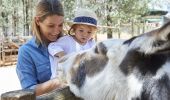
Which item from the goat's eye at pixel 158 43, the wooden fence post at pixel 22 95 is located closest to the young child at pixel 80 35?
the wooden fence post at pixel 22 95

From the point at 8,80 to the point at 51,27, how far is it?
8.08 metres

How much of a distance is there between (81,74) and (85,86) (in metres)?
0.03

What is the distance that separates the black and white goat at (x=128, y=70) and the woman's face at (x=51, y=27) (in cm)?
99

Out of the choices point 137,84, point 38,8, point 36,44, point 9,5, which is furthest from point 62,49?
point 9,5

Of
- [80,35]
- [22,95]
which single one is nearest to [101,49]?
[22,95]

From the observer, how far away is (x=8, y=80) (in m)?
9.55

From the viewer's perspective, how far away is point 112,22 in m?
15.8

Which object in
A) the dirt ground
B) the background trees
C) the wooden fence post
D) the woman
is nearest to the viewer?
the wooden fence post

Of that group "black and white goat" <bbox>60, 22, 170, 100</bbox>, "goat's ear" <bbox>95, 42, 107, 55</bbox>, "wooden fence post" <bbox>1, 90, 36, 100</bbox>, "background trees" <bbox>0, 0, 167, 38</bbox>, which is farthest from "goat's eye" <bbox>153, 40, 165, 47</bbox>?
"background trees" <bbox>0, 0, 167, 38</bbox>

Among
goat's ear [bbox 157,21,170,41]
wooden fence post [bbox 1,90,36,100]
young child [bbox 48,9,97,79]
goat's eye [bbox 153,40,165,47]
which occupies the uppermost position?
goat's ear [bbox 157,21,170,41]

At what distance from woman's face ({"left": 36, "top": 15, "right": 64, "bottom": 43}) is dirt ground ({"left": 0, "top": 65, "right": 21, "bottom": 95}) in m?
5.98

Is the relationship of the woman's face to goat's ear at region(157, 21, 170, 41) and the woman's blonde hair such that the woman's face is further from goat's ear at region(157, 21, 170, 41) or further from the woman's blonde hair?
goat's ear at region(157, 21, 170, 41)

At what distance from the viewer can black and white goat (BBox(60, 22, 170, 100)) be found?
1.80 ft

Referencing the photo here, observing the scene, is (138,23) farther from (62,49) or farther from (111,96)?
(111,96)
